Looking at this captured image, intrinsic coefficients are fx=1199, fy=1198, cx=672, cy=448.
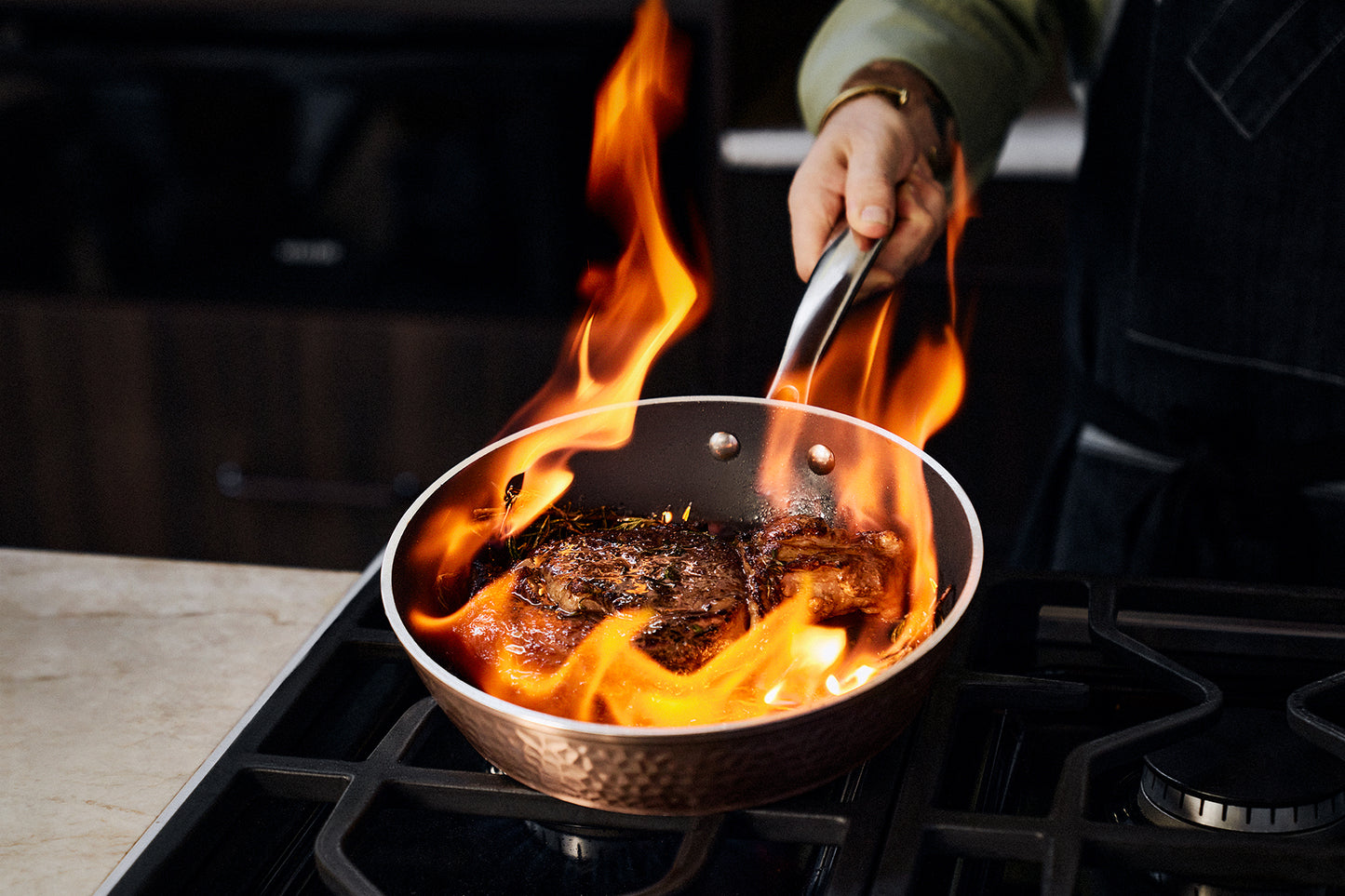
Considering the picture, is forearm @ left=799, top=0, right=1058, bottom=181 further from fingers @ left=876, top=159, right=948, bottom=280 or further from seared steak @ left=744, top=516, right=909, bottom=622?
seared steak @ left=744, top=516, right=909, bottom=622

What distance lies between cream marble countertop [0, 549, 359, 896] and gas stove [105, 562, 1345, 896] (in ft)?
0.21

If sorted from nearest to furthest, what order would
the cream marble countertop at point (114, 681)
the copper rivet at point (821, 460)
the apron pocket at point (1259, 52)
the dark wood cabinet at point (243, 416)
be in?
1. the cream marble countertop at point (114, 681)
2. the copper rivet at point (821, 460)
3. the apron pocket at point (1259, 52)
4. the dark wood cabinet at point (243, 416)

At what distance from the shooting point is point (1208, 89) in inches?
41.3

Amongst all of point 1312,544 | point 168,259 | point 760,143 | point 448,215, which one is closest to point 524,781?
point 1312,544

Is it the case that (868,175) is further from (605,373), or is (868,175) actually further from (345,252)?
(345,252)

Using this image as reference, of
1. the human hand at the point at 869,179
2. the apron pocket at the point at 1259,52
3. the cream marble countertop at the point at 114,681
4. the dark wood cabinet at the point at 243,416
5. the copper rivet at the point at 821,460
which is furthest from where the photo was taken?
the dark wood cabinet at the point at 243,416

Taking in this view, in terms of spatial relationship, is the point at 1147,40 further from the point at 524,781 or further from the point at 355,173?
the point at 355,173

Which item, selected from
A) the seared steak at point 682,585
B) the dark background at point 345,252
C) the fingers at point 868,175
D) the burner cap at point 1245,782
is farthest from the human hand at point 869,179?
the dark background at point 345,252

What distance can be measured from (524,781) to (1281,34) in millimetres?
893

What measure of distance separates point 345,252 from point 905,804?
164 cm

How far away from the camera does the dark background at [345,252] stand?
180cm

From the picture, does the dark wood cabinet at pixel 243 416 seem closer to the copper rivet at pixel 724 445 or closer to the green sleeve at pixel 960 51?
the green sleeve at pixel 960 51

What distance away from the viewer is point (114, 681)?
27.8 inches

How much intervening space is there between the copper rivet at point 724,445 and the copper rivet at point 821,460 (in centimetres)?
5
